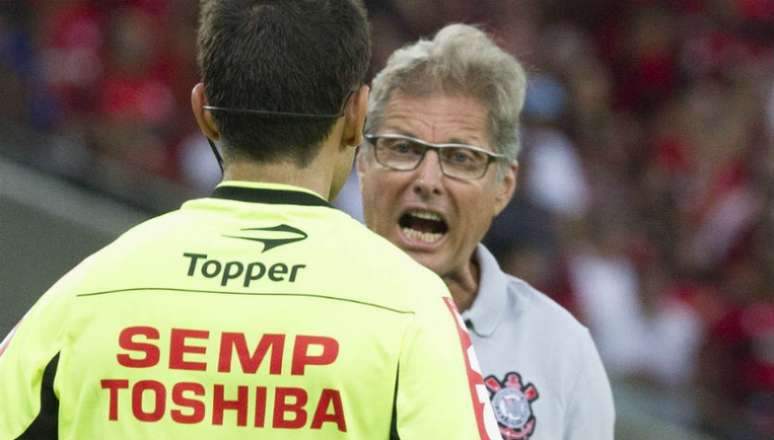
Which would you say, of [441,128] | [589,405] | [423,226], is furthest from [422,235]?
[589,405]

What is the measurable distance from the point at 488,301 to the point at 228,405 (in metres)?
1.56

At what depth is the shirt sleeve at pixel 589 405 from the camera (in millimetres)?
3623

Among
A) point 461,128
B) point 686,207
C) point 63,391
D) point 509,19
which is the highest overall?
point 509,19

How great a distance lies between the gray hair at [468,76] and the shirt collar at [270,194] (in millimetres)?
→ 1413

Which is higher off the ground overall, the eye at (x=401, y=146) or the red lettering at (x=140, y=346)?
the eye at (x=401, y=146)

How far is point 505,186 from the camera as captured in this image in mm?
3947

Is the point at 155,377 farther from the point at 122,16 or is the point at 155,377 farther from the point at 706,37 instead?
the point at 706,37

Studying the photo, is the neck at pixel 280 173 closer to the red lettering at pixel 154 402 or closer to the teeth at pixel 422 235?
the red lettering at pixel 154 402

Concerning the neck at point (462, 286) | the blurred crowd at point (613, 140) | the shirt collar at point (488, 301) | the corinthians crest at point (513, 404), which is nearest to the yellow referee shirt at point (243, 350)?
the corinthians crest at point (513, 404)

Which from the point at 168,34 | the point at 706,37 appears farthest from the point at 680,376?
the point at 168,34

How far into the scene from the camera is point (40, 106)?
9266 mm

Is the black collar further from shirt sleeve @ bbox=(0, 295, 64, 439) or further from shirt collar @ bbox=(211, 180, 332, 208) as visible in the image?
shirt sleeve @ bbox=(0, 295, 64, 439)

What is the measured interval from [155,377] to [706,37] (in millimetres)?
8241

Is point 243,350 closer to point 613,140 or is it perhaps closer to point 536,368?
point 536,368
